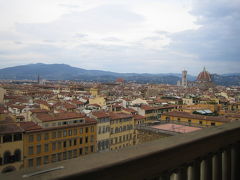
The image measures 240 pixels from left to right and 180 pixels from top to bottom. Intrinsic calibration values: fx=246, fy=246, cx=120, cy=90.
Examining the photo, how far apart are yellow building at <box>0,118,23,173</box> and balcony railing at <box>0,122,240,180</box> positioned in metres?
17.6

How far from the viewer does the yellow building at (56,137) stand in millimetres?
19141

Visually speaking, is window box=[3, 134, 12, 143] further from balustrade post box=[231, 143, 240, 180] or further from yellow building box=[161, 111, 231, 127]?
balustrade post box=[231, 143, 240, 180]

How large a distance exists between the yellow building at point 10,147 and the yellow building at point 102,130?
7867 millimetres

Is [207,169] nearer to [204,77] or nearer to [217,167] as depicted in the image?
[217,167]

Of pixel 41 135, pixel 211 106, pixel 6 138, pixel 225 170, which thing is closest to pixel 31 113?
pixel 41 135

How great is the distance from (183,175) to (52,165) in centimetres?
84

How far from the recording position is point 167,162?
1.35 metres

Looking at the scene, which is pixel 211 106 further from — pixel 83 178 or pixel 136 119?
pixel 83 178

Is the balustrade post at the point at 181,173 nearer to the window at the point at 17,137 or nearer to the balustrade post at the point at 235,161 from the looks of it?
the balustrade post at the point at 235,161

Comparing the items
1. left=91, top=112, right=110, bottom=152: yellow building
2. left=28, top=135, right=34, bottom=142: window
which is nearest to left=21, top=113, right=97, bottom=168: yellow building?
left=28, top=135, right=34, bottom=142: window

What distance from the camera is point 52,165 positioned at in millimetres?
983

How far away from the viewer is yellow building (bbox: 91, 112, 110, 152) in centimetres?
2426

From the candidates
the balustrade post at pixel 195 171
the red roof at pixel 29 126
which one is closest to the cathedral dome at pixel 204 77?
the red roof at pixel 29 126

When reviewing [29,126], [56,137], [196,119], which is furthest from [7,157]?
[196,119]
